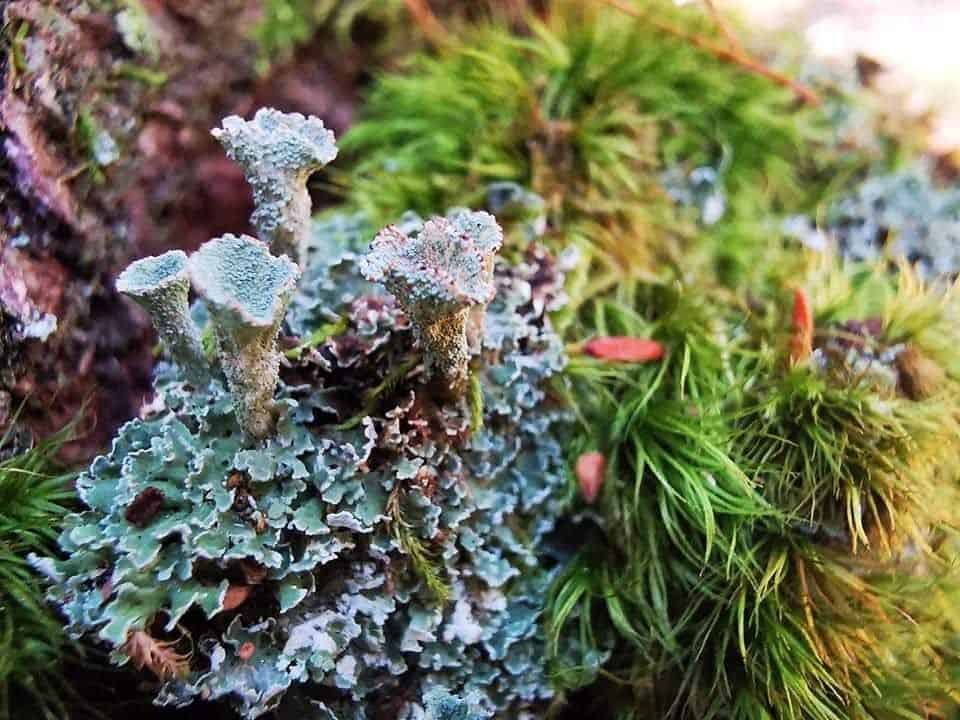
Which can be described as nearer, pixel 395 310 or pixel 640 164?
pixel 395 310

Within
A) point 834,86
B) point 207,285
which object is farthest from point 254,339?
point 834,86

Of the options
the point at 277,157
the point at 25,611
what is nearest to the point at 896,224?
the point at 277,157

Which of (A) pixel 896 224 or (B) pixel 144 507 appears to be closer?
(B) pixel 144 507

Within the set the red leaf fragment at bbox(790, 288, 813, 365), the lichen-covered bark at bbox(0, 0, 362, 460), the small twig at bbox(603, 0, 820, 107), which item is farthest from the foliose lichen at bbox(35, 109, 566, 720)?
the small twig at bbox(603, 0, 820, 107)

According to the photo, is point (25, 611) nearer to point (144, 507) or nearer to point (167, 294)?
point (144, 507)

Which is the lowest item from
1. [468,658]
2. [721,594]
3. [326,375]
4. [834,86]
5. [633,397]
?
[468,658]

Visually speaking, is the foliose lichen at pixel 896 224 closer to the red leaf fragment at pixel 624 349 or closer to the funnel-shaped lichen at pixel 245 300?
the red leaf fragment at pixel 624 349

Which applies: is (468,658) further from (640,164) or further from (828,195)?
(828,195)

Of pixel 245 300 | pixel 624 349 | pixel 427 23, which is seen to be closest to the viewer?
pixel 245 300

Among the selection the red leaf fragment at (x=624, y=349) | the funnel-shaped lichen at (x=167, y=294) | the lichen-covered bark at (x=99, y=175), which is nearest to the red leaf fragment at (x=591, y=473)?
the red leaf fragment at (x=624, y=349)
